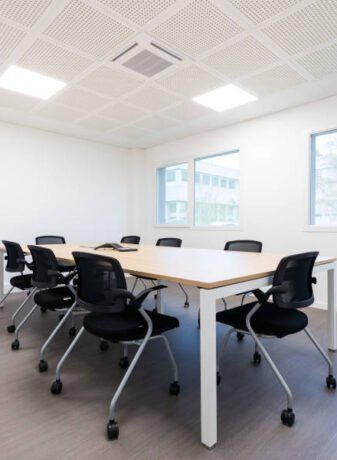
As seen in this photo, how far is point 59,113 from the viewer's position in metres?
4.38

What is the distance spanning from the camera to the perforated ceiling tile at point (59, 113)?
4156 millimetres

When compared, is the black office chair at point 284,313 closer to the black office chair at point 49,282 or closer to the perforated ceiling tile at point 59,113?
the black office chair at point 49,282

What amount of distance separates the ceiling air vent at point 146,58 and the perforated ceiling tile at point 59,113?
1546mm

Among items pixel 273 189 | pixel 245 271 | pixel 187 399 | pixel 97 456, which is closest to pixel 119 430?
pixel 97 456

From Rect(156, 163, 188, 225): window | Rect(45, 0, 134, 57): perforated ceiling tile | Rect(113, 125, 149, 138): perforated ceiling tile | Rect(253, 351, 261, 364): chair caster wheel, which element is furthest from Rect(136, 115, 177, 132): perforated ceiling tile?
Rect(253, 351, 261, 364): chair caster wheel

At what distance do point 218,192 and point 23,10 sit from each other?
379cm

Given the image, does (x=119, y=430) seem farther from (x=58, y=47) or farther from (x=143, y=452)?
(x=58, y=47)

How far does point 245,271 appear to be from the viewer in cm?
175

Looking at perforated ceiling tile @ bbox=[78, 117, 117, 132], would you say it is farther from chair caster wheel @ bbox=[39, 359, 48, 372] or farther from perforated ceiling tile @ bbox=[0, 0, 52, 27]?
chair caster wheel @ bbox=[39, 359, 48, 372]

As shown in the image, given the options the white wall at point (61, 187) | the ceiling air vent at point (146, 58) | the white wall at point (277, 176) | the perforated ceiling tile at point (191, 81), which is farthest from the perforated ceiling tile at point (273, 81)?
the white wall at point (61, 187)

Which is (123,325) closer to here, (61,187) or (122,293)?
(122,293)

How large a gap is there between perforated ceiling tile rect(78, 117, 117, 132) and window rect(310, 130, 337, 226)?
305 centimetres

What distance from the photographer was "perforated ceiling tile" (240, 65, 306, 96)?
3195mm

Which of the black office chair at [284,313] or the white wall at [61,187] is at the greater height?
the white wall at [61,187]
